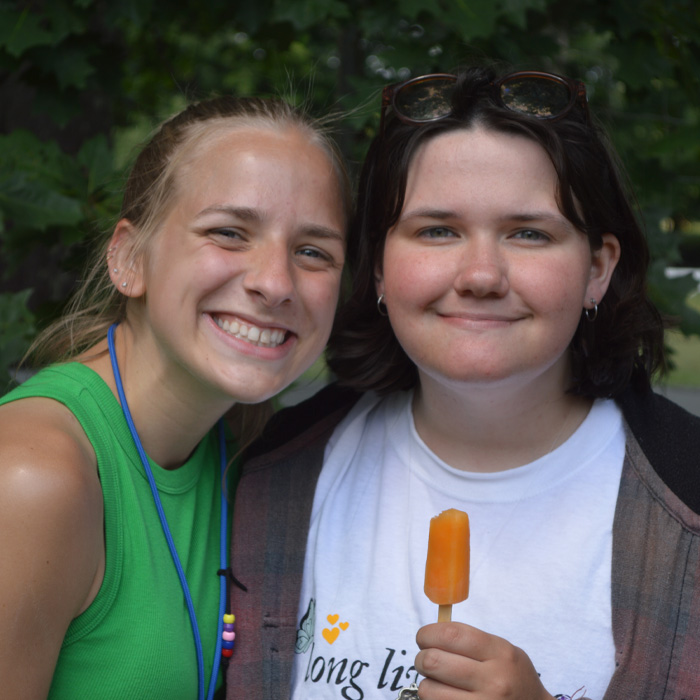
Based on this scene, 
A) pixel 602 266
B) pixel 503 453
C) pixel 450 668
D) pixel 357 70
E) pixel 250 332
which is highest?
pixel 357 70

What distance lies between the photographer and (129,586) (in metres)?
2.16

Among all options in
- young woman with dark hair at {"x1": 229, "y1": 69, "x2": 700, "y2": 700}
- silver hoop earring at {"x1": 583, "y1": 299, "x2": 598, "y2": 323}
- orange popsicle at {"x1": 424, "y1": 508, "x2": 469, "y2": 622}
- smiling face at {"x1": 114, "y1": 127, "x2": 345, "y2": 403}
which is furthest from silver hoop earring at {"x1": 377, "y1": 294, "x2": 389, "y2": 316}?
orange popsicle at {"x1": 424, "y1": 508, "x2": 469, "y2": 622}

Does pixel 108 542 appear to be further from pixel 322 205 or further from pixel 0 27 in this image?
pixel 0 27

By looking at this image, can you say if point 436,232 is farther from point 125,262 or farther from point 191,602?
point 191,602

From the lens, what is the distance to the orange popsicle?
6.17 ft

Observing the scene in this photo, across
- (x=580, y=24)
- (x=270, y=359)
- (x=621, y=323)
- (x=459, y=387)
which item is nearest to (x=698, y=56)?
(x=580, y=24)

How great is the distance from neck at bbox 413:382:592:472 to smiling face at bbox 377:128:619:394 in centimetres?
12

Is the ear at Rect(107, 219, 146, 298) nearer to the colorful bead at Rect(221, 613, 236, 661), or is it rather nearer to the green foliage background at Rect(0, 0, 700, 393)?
the green foliage background at Rect(0, 0, 700, 393)

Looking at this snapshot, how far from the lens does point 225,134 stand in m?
2.50

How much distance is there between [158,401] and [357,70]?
1989 millimetres

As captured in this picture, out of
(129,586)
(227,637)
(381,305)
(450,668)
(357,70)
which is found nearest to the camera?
(450,668)

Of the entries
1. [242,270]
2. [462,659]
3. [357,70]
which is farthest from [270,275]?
[357,70]

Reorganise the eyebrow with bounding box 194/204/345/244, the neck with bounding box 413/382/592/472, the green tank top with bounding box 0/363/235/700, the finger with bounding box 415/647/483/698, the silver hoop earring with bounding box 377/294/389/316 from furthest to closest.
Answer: the silver hoop earring with bounding box 377/294/389/316
the neck with bounding box 413/382/592/472
the eyebrow with bounding box 194/204/345/244
the green tank top with bounding box 0/363/235/700
the finger with bounding box 415/647/483/698

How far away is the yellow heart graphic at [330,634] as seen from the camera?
230 cm
